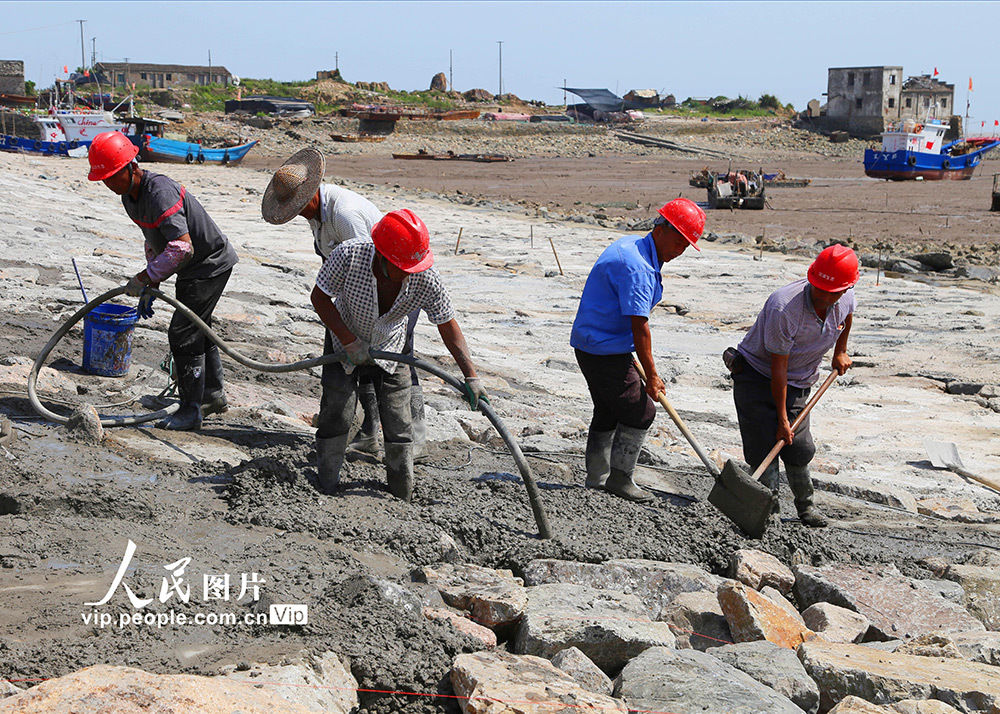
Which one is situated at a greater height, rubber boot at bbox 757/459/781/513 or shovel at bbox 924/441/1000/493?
rubber boot at bbox 757/459/781/513

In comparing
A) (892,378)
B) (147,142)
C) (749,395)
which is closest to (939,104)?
(147,142)

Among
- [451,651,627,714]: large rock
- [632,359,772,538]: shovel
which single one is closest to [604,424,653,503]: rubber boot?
[632,359,772,538]: shovel

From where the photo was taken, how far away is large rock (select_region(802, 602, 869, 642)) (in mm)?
3928

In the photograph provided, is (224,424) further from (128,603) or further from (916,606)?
(916,606)

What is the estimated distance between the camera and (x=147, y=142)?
28.3 m

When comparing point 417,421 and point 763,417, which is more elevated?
point 763,417

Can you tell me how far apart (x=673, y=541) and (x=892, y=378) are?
17.7 ft

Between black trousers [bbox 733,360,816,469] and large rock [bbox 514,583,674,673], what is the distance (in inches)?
66.5

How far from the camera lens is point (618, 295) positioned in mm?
4715

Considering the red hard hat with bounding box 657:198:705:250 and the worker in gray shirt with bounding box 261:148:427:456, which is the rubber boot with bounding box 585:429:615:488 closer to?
the worker in gray shirt with bounding box 261:148:427:456

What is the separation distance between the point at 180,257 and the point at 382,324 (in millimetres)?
1376

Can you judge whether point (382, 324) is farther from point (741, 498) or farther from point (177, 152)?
point (177, 152)

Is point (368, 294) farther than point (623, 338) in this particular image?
No

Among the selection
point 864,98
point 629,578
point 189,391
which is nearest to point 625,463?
point 629,578
